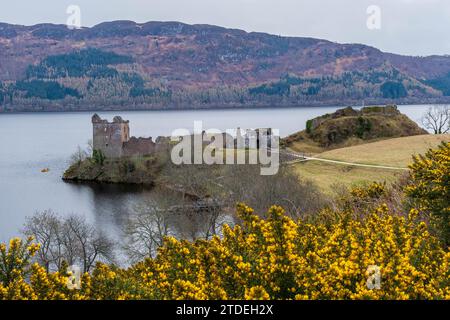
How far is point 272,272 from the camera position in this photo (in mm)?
6836

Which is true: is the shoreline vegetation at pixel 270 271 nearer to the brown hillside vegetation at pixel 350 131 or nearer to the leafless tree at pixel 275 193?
the leafless tree at pixel 275 193

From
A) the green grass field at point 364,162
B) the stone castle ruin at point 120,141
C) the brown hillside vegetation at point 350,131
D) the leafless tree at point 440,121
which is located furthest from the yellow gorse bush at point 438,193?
the leafless tree at point 440,121

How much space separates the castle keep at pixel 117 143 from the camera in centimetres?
8169

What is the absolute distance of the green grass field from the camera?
1761 inches

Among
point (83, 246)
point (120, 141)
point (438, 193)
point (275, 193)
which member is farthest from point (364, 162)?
point (120, 141)

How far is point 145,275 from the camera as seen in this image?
8.05 m

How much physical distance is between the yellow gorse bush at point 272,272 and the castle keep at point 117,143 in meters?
74.0

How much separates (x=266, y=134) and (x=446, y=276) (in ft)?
236

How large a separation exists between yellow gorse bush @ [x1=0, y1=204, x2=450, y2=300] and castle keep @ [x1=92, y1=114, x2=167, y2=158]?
73952 mm

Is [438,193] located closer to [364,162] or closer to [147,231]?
[147,231]

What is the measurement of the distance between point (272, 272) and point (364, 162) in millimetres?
47107

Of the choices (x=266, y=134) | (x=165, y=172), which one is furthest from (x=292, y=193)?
(x=266, y=134)

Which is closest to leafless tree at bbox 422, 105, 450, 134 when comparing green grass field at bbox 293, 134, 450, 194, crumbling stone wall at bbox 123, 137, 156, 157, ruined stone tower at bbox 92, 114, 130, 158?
green grass field at bbox 293, 134, 450, 194
